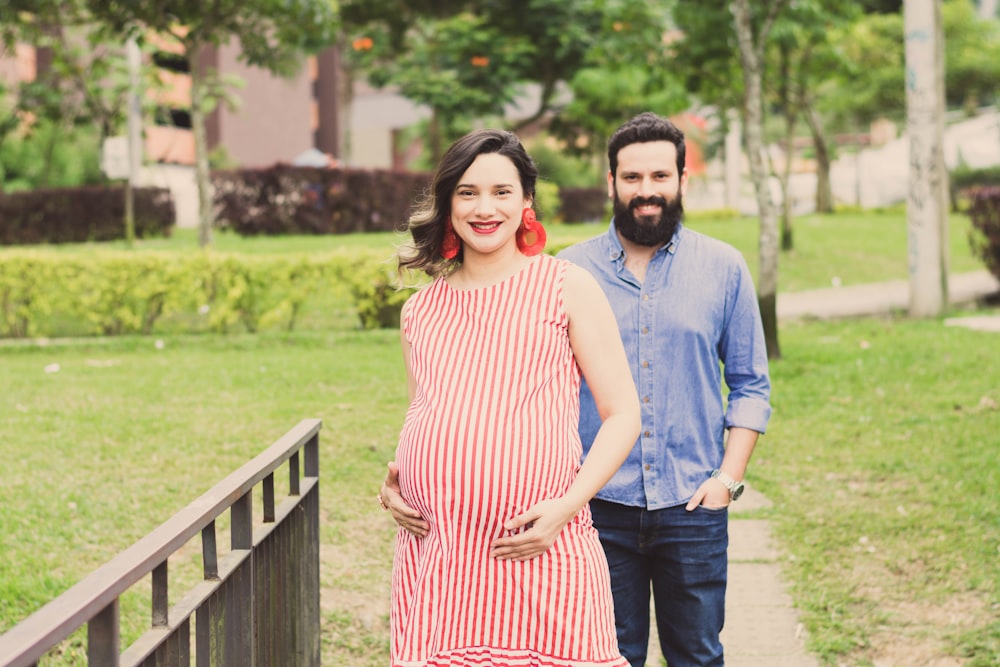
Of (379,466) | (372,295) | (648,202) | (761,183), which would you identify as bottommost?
(379,466)

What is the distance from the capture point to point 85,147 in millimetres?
33062

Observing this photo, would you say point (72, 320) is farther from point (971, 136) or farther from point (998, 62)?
point (998, 62)

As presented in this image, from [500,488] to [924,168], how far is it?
11.7 metres

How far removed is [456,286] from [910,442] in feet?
19.0

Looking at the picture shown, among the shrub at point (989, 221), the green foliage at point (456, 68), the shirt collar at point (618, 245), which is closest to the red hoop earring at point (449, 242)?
the shirt collar at point (618, 245)

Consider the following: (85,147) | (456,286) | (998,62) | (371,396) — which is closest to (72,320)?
(371,396)

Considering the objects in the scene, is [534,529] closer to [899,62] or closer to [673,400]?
[673,400]

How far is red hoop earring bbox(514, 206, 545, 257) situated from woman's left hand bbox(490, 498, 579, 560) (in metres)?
0.51

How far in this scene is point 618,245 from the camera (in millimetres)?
3078

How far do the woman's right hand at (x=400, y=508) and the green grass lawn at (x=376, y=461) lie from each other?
254 centimetres

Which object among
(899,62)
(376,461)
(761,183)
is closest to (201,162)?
(761,183)

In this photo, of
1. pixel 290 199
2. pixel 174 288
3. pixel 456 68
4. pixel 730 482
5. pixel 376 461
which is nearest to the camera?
pixel 730 482

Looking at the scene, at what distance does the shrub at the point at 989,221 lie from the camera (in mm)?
14241

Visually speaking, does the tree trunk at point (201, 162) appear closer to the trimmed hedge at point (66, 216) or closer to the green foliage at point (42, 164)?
the trimmed hedge at point (66, 216)
